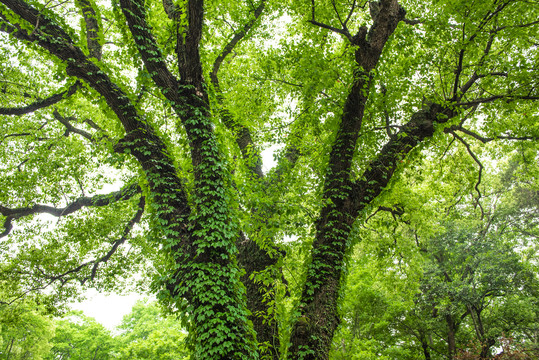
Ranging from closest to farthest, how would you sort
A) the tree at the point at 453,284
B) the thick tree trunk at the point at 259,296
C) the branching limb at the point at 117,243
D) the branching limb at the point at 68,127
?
the thick tree trunk at the point at 259,296 < the branching limb at the point at 117,243 < the branching limb at the point at 68,127 < the tree at the point at 453,284

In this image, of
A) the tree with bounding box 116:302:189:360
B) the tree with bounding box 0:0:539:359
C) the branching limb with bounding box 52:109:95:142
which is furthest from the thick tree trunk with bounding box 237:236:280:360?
the tree with bounding box 116:302:189:360

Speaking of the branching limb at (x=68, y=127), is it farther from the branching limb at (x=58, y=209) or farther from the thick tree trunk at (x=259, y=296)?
the thick tree trunk at (x=259, y=296)

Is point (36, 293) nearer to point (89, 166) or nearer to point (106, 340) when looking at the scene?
point (89, 166)

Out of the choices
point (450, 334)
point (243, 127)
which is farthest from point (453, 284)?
point (243, 127)

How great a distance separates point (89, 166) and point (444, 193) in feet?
34.8

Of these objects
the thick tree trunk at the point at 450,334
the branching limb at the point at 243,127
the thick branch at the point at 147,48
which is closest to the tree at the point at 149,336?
the branching limb at the point at 243,127

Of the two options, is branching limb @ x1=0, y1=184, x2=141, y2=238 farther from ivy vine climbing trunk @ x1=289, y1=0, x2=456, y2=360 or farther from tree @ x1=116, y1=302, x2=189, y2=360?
tree @ x1=116, y1=302, x2=189, y2=360

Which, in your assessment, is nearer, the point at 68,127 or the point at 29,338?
the point at 68,127

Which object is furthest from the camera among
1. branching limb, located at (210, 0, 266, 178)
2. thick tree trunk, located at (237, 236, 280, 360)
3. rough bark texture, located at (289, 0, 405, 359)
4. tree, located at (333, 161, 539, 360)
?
tree, located at (333, 161, 539, 360)

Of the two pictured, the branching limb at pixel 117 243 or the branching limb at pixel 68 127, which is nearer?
the branching limb at pixel 117 243

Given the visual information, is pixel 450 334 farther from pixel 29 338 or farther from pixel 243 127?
pixel 29 338

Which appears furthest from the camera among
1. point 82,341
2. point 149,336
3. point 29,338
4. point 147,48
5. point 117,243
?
point 82,341

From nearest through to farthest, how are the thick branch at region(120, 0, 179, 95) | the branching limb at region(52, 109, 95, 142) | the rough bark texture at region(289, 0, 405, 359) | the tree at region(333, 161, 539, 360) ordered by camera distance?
the rough bark texture at region(289, 0, 405, 359) < the thick branch at region(120, 0, 179, 95) < the branching limb at region(52, 109, 95, 142) < the tree at region(333, 161, 539, 360)

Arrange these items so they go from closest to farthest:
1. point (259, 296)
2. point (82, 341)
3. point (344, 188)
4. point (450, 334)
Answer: point (344, 188) < point (259, 296) < point (450, 334) < point (82, 341)
